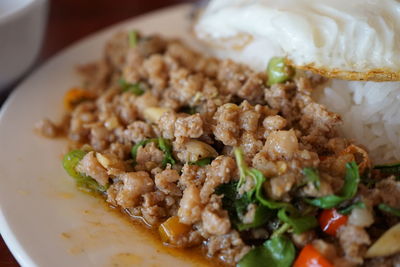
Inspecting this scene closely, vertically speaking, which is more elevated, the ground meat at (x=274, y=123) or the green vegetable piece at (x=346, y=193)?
the ground meat at (x=274, y=123)

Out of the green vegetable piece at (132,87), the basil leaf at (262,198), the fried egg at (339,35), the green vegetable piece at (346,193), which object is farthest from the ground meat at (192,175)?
the green vegetable piece at (132,87)

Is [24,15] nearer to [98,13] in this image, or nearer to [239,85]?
[239,85]

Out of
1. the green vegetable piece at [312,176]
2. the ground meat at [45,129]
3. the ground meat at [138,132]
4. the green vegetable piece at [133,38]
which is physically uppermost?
the green vegetable piece at [312,176]

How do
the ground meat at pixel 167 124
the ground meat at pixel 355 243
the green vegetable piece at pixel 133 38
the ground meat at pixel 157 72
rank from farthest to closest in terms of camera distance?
the green vegetable piece at pixel 133 38
the ground meat at pixel 157 72
the ground meat at pixel 167 124
the ground meat at pixel 355 243

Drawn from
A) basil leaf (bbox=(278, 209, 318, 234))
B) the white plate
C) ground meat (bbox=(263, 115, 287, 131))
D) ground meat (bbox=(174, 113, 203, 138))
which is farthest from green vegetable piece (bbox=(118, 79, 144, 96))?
basil leaf (bbox=(278, 209, 318, 234))

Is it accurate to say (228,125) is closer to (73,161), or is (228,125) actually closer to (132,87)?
(73,161)

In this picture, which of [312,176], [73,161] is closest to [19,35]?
[73,161]

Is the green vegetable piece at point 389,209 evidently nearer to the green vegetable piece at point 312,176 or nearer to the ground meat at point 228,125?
the green vegetable piece at point 312,176

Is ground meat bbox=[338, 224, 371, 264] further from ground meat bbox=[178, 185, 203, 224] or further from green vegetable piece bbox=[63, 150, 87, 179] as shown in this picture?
green vegetable piece bbox=[63, 150, 87, 179]
